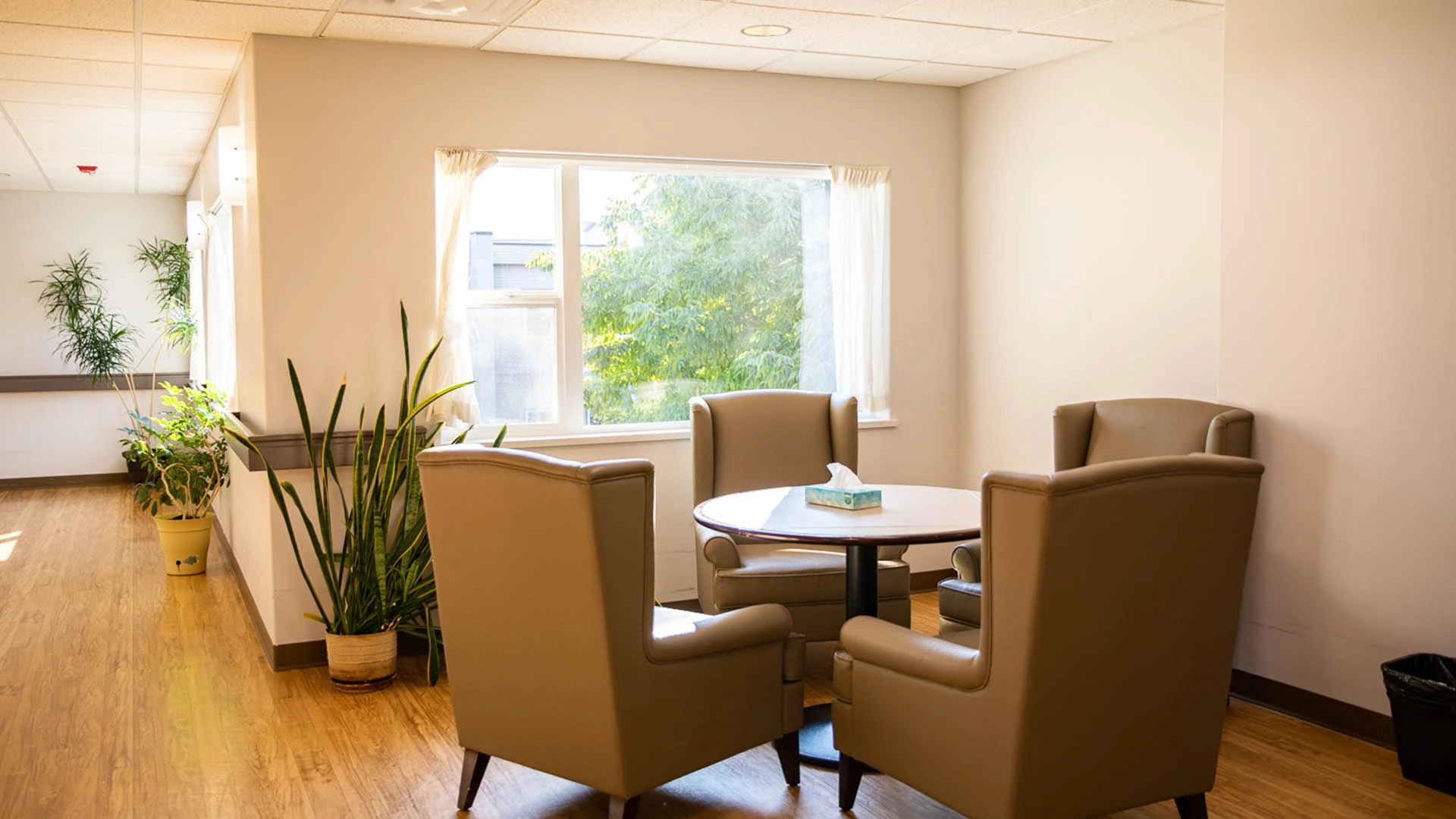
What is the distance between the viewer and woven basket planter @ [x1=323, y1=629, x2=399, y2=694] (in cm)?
409

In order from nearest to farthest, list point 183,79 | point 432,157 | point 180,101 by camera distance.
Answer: point 432,157, point 183,79, point 180,101

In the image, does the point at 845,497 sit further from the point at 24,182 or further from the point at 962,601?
Answer: the point at 24,182

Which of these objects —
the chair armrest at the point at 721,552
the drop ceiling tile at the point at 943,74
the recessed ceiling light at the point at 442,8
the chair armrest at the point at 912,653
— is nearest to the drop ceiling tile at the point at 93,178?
the recessed ceiling light at the point at 442,8

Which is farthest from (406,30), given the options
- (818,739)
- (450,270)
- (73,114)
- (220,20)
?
(818,739)

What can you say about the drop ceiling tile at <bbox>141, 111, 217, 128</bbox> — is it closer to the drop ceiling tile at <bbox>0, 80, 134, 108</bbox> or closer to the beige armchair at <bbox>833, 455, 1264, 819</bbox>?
the drop ceiling tile at <bbox>0, 80, 134, 108</bbox>

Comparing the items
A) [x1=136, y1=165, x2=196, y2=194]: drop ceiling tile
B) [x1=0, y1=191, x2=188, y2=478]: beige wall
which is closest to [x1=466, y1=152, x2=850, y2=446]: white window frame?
[x1=136, y1=165, x2=196, y2=194]: drop ceiling tile

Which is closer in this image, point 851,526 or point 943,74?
point 851,526

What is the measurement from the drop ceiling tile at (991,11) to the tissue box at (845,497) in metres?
1.68

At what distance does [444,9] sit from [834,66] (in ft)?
5.73

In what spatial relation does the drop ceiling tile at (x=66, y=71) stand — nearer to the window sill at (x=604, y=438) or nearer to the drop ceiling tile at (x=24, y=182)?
the window sill at (x=604, y=438)

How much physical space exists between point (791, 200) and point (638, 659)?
→ 10.3 feet

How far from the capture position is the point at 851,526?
325 cm

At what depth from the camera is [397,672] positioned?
171 inches

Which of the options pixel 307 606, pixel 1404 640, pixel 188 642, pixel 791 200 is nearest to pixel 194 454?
pixel 188 642
